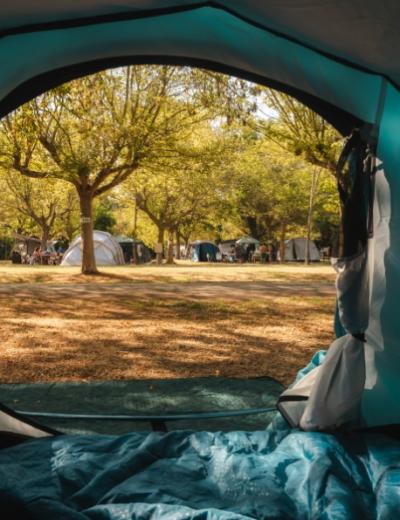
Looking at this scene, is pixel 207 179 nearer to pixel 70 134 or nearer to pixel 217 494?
pixel 70 134

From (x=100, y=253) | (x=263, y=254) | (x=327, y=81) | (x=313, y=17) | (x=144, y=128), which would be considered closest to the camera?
(x=313, y=17)

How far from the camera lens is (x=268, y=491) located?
188 cm

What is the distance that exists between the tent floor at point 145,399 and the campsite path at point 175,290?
5133mm

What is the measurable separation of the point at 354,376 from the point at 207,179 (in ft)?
69.1

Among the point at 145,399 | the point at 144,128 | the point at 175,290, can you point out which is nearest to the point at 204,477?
the point at 145,399

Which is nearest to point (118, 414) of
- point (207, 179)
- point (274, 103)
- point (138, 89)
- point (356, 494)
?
point (356, 494)

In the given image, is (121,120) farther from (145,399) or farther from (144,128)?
(145,399)

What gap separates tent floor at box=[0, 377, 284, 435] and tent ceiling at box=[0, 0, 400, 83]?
2006mm

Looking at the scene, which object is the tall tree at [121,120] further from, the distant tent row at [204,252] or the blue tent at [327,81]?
the distant tent row at [204,252]

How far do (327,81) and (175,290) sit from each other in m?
7.55

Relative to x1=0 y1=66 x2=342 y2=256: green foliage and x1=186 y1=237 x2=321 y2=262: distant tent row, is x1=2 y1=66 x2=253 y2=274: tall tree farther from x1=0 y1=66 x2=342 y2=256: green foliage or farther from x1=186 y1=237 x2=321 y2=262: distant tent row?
x1=186 y1=237 x2=321 y2=262: distant tent row

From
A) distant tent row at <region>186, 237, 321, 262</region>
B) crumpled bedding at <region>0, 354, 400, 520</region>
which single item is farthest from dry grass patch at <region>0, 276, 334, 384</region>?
distant tent row at <region>186, 237, 321, 262</region>

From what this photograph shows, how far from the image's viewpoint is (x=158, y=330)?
576 centimetres

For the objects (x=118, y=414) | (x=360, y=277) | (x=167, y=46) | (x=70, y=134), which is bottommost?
(x=118, y=414)
